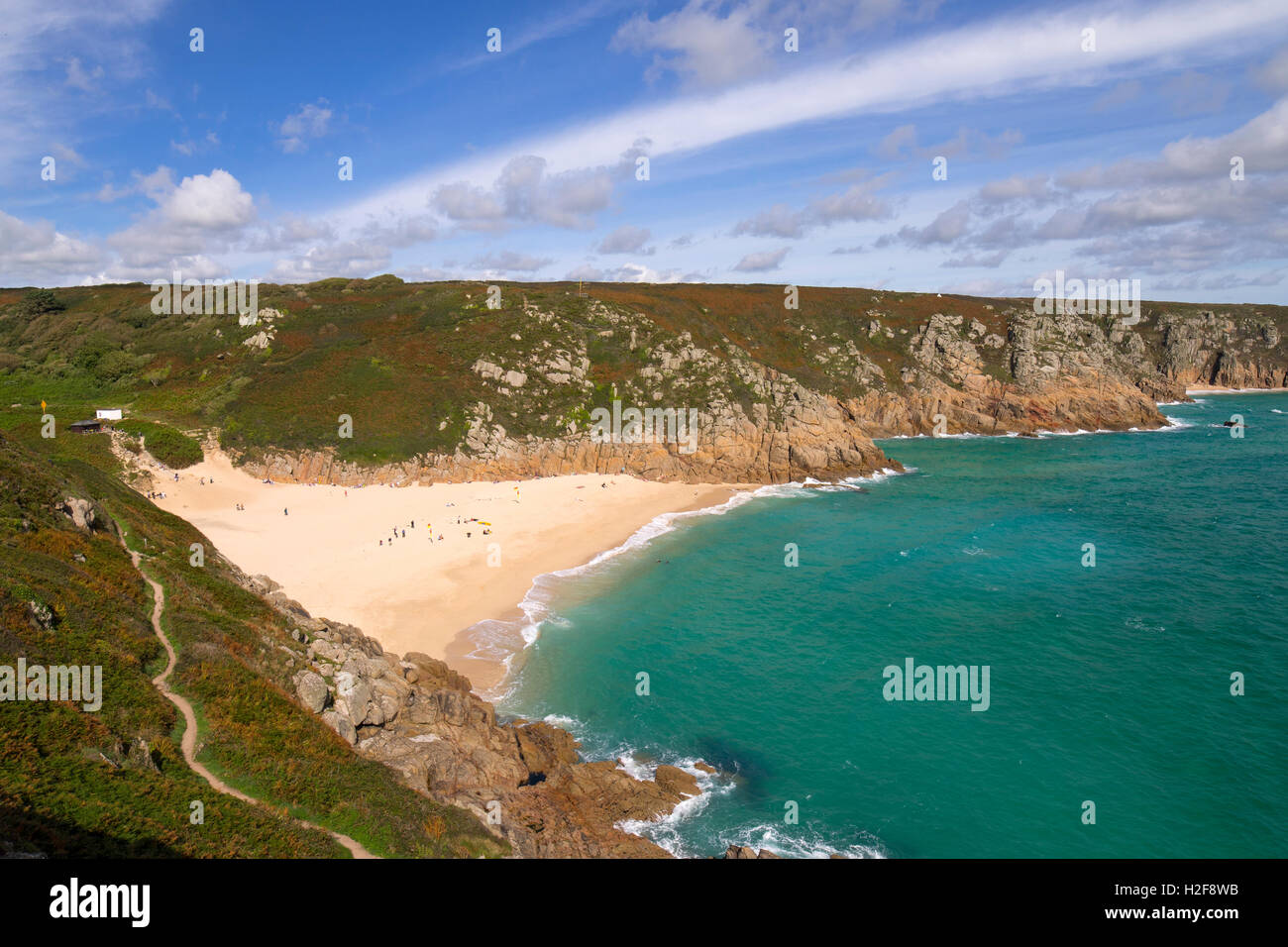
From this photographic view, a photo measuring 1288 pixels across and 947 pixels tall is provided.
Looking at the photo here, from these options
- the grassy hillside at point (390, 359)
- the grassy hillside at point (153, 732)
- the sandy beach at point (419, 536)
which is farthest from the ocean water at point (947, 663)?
the grassy hillside at point (390, 359)

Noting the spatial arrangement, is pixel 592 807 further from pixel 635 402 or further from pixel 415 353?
pixel 415 353

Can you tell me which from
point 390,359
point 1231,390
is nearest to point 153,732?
point 390,359

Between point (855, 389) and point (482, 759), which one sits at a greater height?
point (855, 389)

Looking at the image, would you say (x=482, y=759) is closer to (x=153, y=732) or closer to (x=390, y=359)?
(x=153, y=732)

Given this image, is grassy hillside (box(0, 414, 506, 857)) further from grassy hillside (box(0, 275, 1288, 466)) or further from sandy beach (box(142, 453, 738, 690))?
grassy hillside (box(0, 275, 1288, 466))
